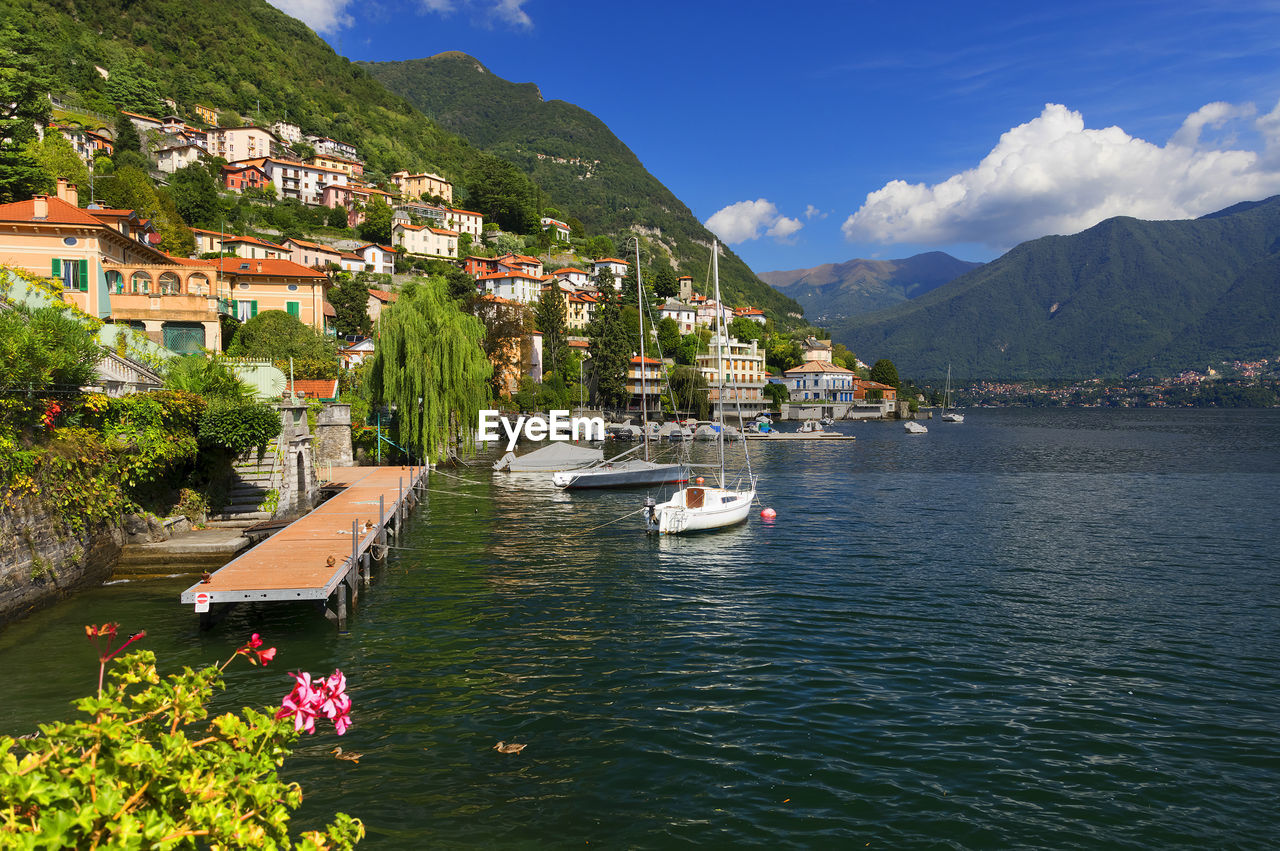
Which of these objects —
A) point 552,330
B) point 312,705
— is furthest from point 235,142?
point 312,705

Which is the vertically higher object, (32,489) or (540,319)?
(540,319)

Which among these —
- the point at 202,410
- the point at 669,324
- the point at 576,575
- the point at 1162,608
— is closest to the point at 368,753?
the point at 576,575

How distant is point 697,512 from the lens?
27562 mm

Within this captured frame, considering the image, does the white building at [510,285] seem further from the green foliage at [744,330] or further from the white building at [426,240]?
the green foliage at [744,330]

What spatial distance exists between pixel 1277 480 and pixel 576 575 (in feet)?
171

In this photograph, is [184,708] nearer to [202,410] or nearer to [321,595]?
[321,595]

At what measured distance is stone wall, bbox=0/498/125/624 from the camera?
1512cm

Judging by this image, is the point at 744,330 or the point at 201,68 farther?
the point at 744,330

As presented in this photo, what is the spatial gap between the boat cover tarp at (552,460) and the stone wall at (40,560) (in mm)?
26159

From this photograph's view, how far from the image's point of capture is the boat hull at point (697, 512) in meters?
27.2

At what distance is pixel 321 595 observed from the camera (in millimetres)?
14758

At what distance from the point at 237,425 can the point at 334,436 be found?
14823mm

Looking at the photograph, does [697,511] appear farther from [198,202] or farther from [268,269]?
[198,202]

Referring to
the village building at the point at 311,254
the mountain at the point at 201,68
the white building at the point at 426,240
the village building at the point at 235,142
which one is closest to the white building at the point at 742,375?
the white building at the point at 426,240
